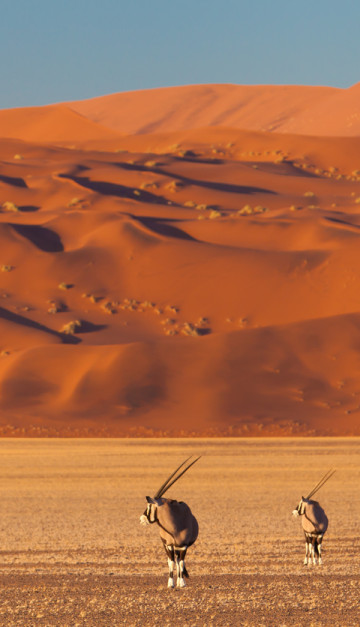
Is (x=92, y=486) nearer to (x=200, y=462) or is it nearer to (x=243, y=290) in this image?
(x=200, y=462)

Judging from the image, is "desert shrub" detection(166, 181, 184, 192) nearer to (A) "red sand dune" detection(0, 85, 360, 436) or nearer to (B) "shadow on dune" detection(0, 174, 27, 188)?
(A) "red sand dune" detection(0, 85, 360, 436)

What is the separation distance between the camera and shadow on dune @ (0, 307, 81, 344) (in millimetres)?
52763

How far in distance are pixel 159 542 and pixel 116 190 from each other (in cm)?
6673

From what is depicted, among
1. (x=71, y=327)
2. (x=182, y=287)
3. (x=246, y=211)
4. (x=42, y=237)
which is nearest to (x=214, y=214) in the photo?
(x=246, y=211)

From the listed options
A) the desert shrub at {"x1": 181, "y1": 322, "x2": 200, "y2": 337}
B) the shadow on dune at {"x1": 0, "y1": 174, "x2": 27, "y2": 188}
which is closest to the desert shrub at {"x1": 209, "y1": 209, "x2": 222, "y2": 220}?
the shadow on dune at {"x1": 0, "y1": 174, "x2": 27, "y2": 188}

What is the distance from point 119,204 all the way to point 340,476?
51.4m

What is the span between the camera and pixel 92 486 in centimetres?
2580

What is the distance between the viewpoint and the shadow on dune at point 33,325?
5276cm

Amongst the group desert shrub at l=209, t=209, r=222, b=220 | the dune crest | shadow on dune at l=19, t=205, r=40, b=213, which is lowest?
desert shrub at l=209, t=209, r=222, b=220

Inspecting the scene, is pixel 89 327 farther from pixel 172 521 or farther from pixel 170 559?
pixel 172 521

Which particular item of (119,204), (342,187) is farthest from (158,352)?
(342,187)

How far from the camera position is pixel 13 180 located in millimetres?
84938

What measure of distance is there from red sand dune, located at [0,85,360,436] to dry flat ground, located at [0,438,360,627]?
6.86m

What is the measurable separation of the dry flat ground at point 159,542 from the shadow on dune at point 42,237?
103 ft
